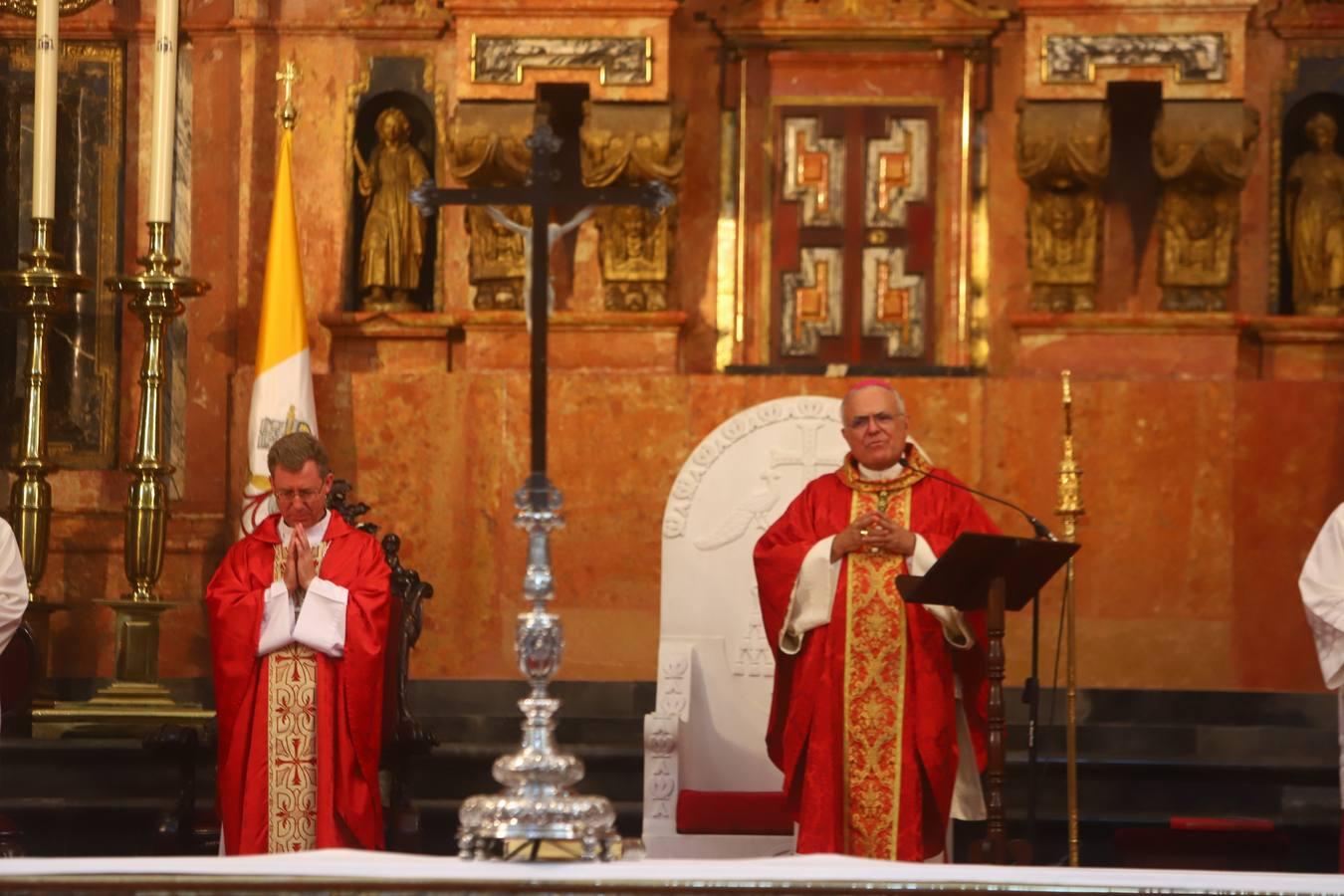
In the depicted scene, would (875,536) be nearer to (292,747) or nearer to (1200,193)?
(292,747)

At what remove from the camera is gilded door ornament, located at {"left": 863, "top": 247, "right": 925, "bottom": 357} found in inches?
399

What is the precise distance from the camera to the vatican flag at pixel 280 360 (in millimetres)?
9500

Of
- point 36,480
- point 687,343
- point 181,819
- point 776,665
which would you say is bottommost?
point 181,819

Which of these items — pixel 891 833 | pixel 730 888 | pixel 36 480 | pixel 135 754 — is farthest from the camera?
pixel 36 480

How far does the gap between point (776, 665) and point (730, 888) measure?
2861mm

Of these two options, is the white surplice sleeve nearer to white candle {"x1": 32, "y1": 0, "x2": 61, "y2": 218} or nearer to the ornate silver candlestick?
the ornate silver candlestick

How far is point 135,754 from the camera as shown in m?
8.71

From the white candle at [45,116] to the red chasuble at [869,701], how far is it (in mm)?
3503

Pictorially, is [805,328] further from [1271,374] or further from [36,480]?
[36,480]

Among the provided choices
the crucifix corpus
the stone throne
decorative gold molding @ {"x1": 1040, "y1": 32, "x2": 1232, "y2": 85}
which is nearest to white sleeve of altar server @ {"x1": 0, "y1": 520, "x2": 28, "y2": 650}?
the stone throne

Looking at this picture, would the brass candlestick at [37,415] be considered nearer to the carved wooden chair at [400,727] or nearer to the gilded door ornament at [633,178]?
the gilded door ornament at [633,178]

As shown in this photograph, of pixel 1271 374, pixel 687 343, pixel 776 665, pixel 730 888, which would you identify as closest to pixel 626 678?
pixel 687 343

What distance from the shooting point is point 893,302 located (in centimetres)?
1015

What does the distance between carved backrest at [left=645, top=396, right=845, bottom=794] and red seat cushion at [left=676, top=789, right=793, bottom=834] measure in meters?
0.55
